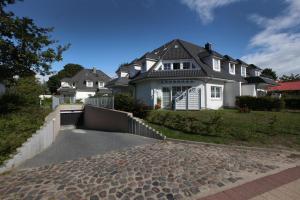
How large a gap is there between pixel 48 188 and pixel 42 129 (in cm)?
602

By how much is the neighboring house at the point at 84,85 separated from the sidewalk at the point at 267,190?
46.6m

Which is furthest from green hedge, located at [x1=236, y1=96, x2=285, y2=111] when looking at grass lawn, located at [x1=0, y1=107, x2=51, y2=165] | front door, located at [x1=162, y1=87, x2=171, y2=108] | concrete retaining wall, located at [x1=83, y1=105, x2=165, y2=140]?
grass lawn, located at [x1=0, y1=107, x2=51, y2=165]

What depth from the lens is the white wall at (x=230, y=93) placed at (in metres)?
22.9

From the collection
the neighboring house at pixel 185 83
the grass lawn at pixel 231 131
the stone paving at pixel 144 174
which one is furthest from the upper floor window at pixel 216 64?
the stone paving at pixel 144 174

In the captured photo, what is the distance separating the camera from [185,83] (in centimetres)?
2073

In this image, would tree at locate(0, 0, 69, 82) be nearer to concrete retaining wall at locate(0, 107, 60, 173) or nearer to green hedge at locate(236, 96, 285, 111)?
concrete retaining wall at locate(0, 107, 60, 173)

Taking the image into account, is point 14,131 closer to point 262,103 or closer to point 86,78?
point 262,103

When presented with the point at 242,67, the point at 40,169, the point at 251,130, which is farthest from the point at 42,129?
the point at 242,67

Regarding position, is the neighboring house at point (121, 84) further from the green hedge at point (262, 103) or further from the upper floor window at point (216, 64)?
the green hedge at point (262, 103)

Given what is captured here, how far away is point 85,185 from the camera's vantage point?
17.1 feet

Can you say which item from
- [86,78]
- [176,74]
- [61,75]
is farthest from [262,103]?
[61,75]

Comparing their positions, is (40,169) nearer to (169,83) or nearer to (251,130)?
(251,130)

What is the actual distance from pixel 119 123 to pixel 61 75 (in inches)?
3140

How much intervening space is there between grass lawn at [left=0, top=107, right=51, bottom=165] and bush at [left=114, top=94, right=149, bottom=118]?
6.74 meters
